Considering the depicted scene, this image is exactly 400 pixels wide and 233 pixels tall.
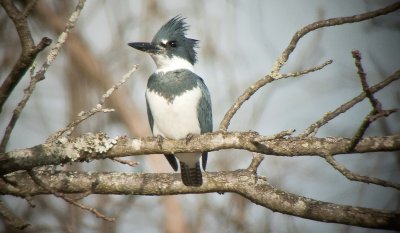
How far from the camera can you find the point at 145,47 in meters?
4.48

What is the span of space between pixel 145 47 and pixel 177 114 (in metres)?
0.71

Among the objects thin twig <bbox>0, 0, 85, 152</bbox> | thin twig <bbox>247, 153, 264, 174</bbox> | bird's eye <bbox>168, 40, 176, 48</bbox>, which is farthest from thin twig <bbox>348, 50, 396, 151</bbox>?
bird's eye <bbox>168, 40, 176, 48</bbox>

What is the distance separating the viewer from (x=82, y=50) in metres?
7.09

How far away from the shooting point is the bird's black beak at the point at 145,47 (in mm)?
4441

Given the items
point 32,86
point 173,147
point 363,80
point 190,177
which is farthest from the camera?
point 190,177

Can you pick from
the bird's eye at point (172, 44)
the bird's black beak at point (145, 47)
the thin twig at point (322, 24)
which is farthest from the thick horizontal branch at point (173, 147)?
the bird's eye at point (172, 44)

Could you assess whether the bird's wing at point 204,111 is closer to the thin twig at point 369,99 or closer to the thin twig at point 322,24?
the thin twig at point 322,24

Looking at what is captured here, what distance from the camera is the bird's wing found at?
4.29m

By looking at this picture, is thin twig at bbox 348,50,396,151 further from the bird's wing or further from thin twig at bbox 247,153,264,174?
the bird's wing

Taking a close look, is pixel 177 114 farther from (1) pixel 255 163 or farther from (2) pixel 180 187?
(1) pixel 255 163

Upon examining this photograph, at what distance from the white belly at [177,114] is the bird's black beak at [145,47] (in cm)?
44

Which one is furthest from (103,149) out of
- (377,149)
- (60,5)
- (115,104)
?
(60,5)

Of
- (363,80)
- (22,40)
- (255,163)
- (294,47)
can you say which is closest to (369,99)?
(363,80)

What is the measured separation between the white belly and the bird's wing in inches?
2.0
